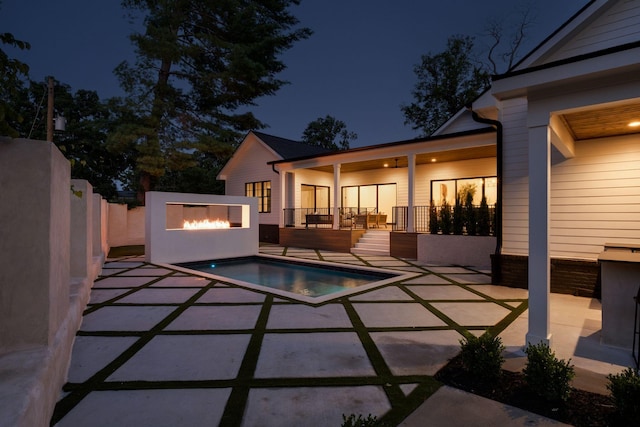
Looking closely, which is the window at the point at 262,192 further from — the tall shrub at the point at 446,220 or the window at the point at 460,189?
the tall shrub at the point at 446,220

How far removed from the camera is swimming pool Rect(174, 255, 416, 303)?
700 cm

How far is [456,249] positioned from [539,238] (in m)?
5.79

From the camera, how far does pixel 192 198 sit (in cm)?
957

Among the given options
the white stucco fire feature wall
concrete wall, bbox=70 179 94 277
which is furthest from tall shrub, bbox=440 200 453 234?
concrete wall, bbox=70 179 94 277

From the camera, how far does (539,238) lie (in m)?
3.54

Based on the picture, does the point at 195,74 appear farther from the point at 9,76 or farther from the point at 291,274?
the point at 9,76

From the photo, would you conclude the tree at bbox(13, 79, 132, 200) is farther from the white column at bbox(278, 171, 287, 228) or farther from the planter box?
the planter box

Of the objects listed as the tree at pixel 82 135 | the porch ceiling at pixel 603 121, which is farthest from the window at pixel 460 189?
the tree at pixel 82 135

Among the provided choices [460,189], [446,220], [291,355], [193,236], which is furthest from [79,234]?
[460,189]

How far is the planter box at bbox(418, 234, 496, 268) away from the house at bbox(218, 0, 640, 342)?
354 millimetres

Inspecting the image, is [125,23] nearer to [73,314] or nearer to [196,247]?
[196,247]

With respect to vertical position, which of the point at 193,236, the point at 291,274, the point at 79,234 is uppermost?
the point at 79,234

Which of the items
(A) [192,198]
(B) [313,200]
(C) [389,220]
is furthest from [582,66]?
(B) [313,200]

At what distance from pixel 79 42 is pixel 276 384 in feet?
420
